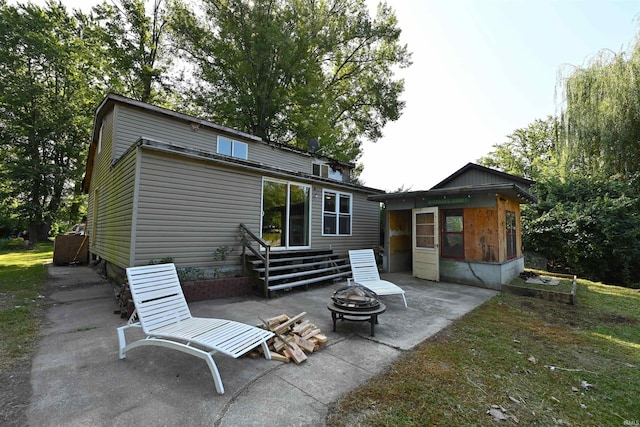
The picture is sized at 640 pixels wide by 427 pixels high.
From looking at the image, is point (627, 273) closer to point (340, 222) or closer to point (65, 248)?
point (340, 222)

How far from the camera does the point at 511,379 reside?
283 cm

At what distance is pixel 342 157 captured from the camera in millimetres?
19484

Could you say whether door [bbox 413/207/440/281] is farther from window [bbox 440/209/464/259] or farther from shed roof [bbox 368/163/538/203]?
shed roof [bbox 368/163/538/203]

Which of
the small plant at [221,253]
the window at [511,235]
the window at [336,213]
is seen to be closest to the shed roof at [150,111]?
the window at [336,213]

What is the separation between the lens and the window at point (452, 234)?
806 centimetres

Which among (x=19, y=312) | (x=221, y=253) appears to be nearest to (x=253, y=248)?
(x=221, y=253)

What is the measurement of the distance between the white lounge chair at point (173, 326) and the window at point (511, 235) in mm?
8349

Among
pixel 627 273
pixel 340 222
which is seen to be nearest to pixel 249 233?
pixel 340 222

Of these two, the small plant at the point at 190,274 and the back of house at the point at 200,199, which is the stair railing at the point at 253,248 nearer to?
the back of house at the point at 200,199

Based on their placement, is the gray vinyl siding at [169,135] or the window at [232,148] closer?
the gray vinyl siding at [169,135]

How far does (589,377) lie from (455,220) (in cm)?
568

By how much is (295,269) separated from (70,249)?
33.7ft

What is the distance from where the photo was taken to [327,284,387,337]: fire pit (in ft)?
12.8

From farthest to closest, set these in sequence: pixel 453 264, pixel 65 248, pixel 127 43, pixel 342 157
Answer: pixel 342 157 < pixel 127 43 < pixel 65 248 < pixel 453 264
